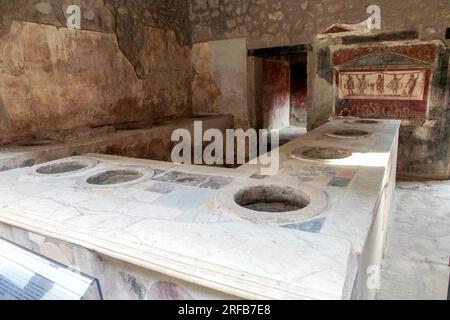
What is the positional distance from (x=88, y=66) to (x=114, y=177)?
8.83ft

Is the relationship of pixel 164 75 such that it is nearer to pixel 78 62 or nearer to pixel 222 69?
pixel 222 69

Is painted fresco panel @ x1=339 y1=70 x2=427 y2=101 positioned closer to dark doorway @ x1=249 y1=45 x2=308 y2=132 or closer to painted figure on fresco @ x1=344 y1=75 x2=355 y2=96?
painted figure on fresco @ x1=344 y1=75 x2=355 y2=96

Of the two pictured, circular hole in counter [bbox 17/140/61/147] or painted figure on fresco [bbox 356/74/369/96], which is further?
painted figure on fresco [bbox 356/74/369/96]

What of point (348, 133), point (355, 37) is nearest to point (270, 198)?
point (348, 133)

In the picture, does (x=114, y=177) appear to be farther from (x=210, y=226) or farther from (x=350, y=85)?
(x=350, y=85)

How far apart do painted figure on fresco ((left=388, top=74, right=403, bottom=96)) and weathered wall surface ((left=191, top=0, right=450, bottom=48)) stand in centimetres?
64

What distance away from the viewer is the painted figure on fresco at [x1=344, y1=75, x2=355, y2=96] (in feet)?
16.6

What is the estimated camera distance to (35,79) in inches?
142

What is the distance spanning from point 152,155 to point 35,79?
1.59m

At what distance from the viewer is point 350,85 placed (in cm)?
509

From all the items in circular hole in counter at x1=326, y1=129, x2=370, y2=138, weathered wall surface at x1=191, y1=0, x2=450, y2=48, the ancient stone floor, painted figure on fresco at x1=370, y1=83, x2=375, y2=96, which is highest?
weathered wall surface at x1=191, y1=0, x2=450, y2=48

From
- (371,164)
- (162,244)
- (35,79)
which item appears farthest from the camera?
(35,79)

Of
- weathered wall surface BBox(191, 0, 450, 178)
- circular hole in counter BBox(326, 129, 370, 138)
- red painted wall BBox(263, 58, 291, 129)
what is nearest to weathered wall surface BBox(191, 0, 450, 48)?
weathered wall surface BBox(191, 0, 450, 178)

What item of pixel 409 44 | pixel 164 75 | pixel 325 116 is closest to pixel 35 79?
pixel 164 75
